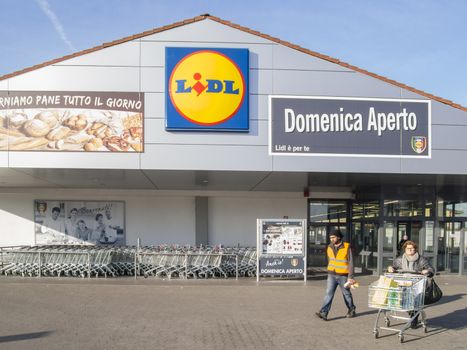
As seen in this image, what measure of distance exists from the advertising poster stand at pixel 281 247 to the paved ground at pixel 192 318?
28.0 inches

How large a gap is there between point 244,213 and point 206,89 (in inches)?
282

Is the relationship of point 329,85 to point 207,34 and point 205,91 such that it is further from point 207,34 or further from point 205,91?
point 207,34

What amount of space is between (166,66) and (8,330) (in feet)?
24.6

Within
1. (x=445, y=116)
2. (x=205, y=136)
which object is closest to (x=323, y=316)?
(x=205, y=136)

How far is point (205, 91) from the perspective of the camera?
40.4ft

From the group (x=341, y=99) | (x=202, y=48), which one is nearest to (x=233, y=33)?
(x=202, y=48)

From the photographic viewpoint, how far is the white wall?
18.1 meters

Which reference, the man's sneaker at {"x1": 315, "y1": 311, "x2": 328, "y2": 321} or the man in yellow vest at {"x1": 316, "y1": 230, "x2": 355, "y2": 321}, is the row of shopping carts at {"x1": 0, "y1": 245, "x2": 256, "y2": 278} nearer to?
the man's sneaker at {"x1": 315, "y1": 311, "x2": 328, "y2": 321}

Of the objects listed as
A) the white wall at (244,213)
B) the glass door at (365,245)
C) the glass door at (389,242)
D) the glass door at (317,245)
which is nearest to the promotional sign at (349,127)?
the glass door at (389,242)

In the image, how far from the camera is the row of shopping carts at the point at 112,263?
1370 cm

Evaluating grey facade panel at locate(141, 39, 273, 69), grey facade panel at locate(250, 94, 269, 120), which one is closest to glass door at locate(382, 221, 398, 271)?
grey facade panel at locate(250, 94, 269, 120)

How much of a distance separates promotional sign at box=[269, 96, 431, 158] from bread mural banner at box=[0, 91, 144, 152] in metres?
3.78

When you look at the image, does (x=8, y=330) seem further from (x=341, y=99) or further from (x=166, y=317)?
(x=341, y=99)

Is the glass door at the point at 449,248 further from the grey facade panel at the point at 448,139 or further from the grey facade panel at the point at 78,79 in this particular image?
the grey facade panel at the point at 78,79
